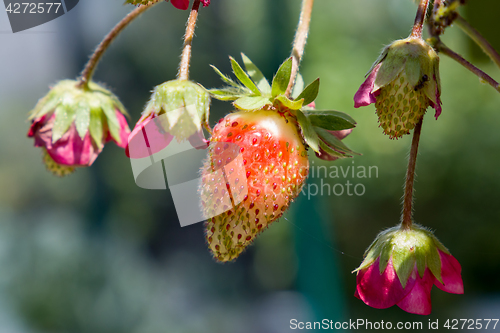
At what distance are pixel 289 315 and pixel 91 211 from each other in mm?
2052

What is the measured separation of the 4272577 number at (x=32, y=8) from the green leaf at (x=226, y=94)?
438 millimetres

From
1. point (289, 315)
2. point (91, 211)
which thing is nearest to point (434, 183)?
point (289, 315)

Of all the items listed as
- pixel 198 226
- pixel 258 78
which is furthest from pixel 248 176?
pixel 198 226

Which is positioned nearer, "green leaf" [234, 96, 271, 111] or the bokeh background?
"green leaf" [234, 96, 271, 111]

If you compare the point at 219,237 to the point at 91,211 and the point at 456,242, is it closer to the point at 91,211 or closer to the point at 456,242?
the point at 456,242

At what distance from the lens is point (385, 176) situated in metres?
3.19

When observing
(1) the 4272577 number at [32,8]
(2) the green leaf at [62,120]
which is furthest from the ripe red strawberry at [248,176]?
(1) the 4272577 number at [32,8]

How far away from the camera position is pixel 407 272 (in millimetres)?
418

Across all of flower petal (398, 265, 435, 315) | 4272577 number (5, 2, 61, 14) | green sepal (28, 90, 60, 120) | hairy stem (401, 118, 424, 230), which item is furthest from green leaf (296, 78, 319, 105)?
4272577 number (5, 2, 61, 14)

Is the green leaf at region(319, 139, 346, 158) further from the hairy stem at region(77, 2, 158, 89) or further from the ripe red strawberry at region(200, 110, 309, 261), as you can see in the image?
the hairy stem at region(77, 2, 158, 89)

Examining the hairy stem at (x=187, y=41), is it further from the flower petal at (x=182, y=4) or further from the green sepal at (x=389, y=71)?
the green sepal at (x=389, y=71)

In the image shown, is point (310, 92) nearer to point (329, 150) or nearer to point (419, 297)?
point (329, 150)

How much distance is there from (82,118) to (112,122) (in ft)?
0.13

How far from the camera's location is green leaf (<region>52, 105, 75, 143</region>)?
1.66ft
